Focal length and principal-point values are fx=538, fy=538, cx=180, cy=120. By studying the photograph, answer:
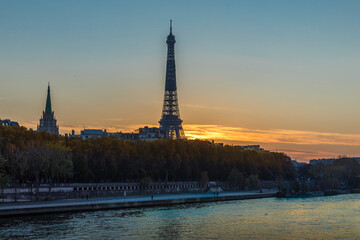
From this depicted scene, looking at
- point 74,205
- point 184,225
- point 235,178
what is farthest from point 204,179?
point 184,225

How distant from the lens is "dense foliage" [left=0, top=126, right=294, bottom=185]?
256 ft

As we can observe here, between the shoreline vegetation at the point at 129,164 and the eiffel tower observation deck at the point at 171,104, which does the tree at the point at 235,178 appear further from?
the eiffel tower observation deck at the point at 171,104

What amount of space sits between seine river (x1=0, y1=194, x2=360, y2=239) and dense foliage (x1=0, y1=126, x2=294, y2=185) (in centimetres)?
1925

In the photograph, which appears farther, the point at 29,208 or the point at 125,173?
the point at 125,173

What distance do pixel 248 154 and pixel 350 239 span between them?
104 meters

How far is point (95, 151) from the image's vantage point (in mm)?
102250

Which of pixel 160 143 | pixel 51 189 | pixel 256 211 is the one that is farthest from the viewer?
pixel 160 143

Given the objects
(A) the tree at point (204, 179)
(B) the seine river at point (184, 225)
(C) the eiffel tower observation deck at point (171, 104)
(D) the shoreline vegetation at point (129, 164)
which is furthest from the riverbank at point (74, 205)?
(C) the eiffel tower observation deck at point (171, 104)

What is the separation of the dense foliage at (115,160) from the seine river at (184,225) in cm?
1925

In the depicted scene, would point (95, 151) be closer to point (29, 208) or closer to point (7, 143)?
point (7, 143)

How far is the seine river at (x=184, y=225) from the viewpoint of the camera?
4406 cm

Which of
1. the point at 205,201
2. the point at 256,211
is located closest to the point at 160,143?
the point at 205,201

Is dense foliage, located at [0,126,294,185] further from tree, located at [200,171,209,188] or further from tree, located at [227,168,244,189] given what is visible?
tree, located at [200,171,209,188]

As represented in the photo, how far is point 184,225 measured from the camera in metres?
51.5
